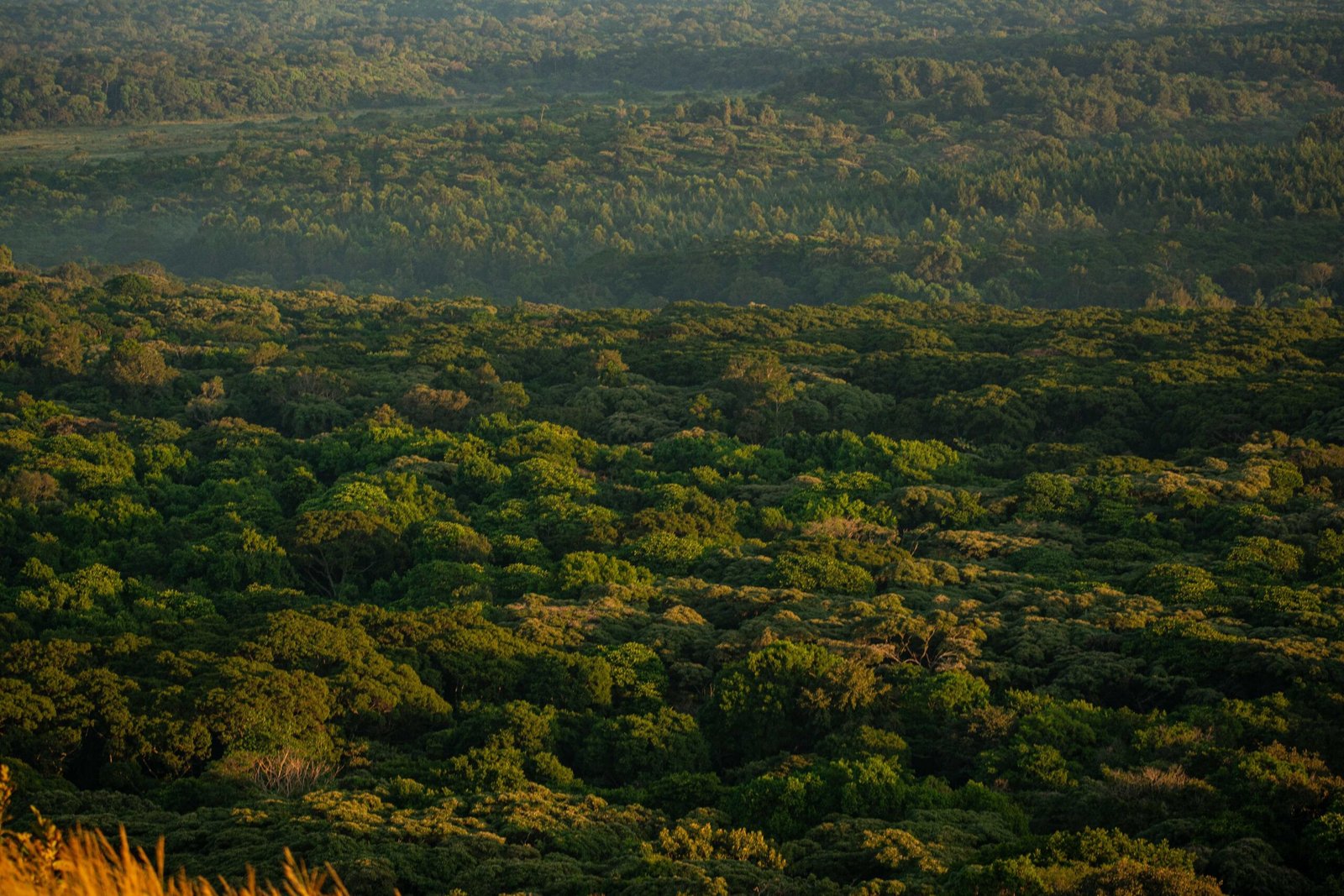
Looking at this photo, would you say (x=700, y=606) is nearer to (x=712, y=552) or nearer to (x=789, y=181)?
(x=712, y=552)

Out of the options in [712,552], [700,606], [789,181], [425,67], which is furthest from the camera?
[425,67]

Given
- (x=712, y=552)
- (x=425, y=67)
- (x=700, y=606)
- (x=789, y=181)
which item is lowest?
(x=712, y=552)

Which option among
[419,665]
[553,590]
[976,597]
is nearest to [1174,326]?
[976,597]

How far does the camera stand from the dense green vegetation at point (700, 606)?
19391mm

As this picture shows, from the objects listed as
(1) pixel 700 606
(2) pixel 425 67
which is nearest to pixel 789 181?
(1) pixel 700 606

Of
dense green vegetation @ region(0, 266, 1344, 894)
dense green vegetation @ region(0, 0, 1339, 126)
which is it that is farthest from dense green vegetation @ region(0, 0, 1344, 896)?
dense green vegetation @ region(0, 0, 1339, 126)

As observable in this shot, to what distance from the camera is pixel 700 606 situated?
31234mm

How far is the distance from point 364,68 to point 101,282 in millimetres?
112013

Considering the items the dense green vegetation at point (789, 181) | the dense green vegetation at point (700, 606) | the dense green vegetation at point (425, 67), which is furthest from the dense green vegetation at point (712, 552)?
the dense green vegetation at point (425, 67)

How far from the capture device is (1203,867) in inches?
680

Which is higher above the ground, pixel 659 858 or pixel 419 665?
pixel 659 858

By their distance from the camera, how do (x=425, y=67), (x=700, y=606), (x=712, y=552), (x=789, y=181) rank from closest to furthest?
(x=700, y=606) → (x=712, y=552) → (x=789, y=181) → (x=425, y=67)

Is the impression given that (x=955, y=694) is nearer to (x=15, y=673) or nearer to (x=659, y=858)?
(x=659, y=858)

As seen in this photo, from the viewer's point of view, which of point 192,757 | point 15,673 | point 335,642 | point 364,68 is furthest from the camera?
point 364,68
